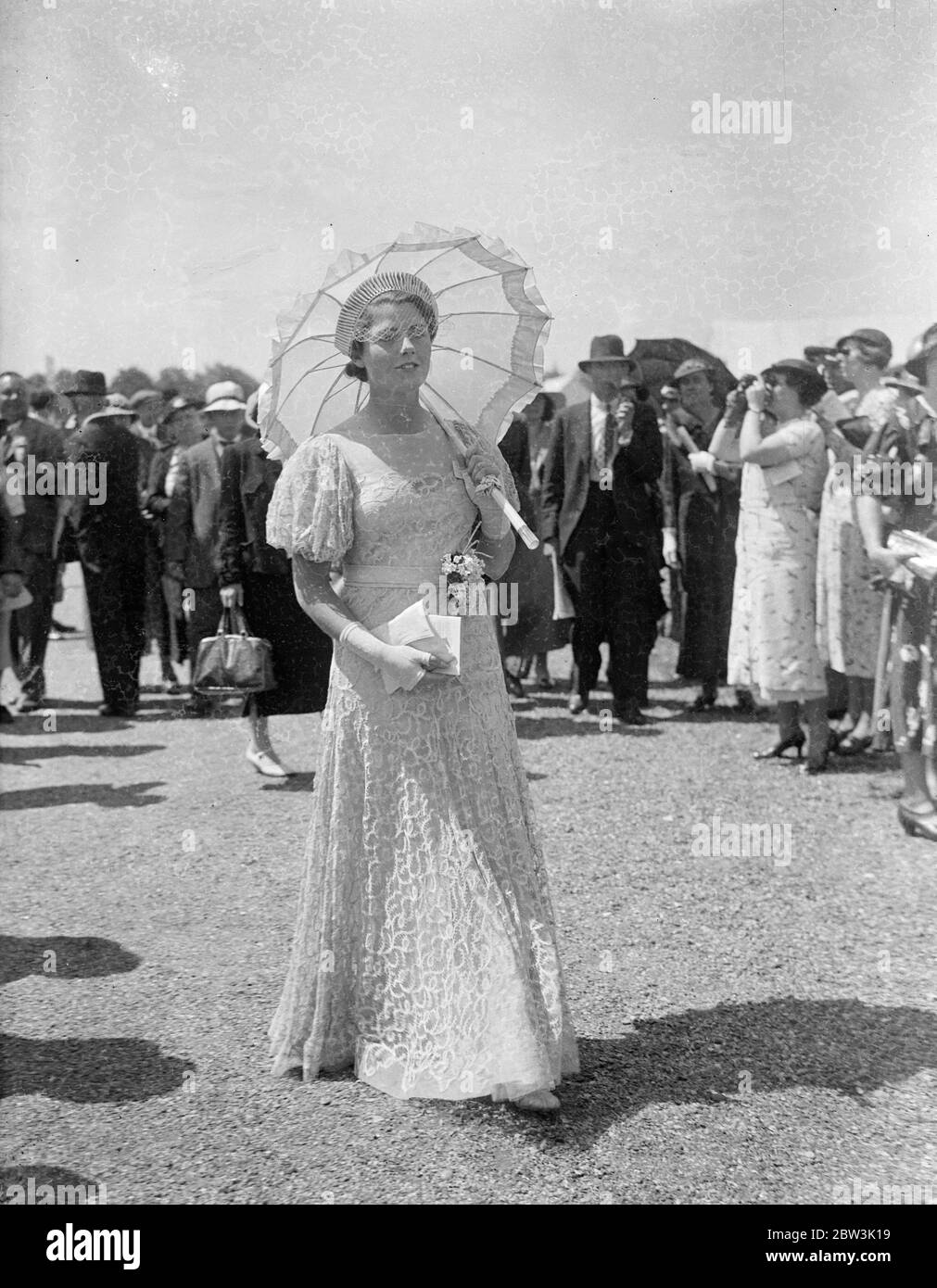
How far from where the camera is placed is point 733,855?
6039mm

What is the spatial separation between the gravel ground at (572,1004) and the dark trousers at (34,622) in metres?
1.92

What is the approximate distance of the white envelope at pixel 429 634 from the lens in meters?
3.41

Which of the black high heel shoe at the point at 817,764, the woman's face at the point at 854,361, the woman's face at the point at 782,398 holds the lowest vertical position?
the black high heel shoe at the point at 817,764

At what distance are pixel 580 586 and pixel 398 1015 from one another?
5709mm

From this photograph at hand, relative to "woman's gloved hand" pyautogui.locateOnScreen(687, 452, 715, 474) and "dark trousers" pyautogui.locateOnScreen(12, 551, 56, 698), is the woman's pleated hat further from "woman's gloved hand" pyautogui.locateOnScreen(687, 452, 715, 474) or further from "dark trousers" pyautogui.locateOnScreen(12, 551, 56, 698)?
"woman's gloved hand" pyautogui.locateOnScreen(687, 452, 715, 474)

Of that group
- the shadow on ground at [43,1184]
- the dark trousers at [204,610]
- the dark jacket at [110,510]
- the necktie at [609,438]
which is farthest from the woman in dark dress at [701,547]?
the shadow on ground at [43,1184]

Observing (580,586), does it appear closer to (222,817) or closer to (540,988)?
(222,817)

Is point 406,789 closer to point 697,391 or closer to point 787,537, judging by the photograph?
point 787,537

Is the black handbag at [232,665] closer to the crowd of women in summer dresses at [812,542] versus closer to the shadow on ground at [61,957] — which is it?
the shadow on ground at [61,957]

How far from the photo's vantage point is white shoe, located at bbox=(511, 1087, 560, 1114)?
341cm

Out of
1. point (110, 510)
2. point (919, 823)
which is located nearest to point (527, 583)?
point (110, 510)
